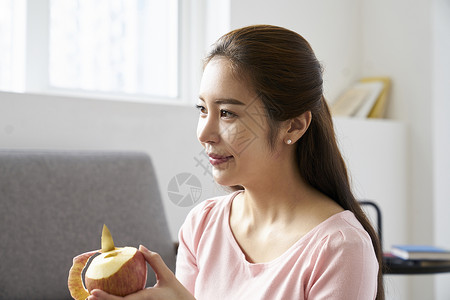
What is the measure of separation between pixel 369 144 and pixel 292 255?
173 centimetres

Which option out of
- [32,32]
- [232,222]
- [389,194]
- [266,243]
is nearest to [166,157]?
[32,32]

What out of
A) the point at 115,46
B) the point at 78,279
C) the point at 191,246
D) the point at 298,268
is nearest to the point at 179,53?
the point at 115,46

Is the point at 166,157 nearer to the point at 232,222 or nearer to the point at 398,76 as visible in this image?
the point at 232,222

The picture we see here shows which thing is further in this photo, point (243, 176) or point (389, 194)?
point (389, 194)

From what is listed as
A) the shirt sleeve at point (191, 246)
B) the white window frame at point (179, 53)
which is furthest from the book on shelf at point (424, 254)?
the white window frame at point (179, 53)

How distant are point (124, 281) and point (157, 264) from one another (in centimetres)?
6

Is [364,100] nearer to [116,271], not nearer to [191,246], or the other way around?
[191,246]

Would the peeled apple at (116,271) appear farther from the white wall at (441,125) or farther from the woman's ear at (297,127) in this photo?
the white wall at (441,125)

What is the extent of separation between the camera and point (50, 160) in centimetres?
143

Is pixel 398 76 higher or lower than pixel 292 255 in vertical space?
higher

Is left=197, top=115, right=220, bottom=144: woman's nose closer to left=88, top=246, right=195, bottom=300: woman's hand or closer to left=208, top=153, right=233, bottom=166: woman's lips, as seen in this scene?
left=208, top=153, right=233, bottom=166: woman's lips

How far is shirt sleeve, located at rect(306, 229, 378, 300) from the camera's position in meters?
0.78

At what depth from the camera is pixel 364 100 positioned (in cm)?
258

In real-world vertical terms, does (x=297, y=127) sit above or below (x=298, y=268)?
above
